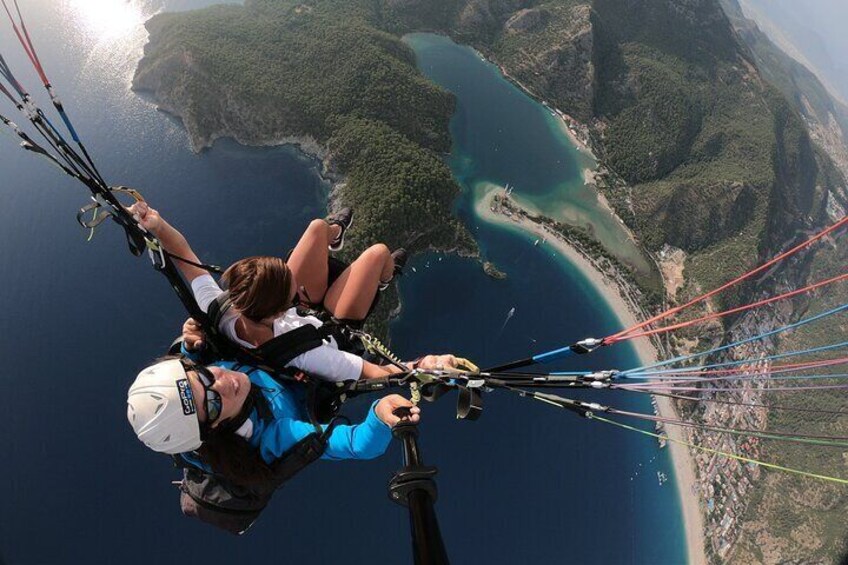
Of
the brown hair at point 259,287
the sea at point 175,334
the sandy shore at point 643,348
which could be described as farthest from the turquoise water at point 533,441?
the brown hair at point 259,287

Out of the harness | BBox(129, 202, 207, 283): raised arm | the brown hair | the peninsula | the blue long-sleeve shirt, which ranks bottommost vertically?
the harness

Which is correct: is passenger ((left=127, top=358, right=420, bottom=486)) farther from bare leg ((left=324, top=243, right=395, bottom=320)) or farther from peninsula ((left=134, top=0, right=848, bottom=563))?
peninsula ((left=134, top=0, right=848, bottom=563))

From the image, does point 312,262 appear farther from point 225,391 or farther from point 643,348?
point 643,348

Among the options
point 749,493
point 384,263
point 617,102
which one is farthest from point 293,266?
point 617,102

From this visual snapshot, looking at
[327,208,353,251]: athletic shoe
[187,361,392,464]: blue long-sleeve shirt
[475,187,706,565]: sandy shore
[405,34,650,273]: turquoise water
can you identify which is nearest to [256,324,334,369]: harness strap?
[187,361,392,464]: blue long-sleeve shirt

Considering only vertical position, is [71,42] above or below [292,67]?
below

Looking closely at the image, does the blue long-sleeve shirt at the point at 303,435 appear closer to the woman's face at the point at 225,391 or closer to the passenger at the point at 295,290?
the woman's face at the point at 225,391

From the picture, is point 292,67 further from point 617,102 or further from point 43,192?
point 617,102

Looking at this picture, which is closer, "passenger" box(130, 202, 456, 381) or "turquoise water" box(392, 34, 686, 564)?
"passenger" box(130, 202, 456, 381)
